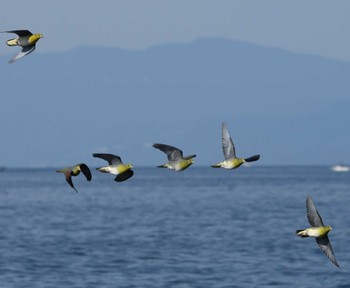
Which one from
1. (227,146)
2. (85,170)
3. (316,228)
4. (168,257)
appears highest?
(168,257)

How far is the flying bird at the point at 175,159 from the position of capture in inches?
1120

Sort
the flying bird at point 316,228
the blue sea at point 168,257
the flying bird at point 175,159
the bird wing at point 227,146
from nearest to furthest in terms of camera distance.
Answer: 1. the flying bird at point 175,159
2. the flying bird at point 316,228
3. the bird wing at point 227,146
4. the blue sea at point 168,257

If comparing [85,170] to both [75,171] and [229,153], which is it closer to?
[75,171]

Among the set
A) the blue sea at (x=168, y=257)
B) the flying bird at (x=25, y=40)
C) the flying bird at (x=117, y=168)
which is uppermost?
the blue sea at (x=168, y=257)

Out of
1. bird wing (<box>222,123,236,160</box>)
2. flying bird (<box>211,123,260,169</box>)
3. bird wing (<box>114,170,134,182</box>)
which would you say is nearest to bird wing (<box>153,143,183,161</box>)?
flying bird (<box>211,123,260,169</box>)

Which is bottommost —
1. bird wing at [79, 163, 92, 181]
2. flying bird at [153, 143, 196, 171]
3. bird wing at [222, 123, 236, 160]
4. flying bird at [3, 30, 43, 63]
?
bird wing at [79, 163, 92, 181]

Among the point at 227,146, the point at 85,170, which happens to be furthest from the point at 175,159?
the point at 85,170

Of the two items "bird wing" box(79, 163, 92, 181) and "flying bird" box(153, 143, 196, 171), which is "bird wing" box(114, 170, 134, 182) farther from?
"bird wing" box(79, 163, 92, 181)

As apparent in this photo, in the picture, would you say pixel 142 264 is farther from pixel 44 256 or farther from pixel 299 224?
pixel 299 224

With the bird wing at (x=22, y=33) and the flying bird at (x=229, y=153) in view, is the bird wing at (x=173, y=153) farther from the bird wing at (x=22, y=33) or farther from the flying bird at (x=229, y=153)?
the bird wing at (x=22, y=33)

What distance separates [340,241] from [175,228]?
1614 inches

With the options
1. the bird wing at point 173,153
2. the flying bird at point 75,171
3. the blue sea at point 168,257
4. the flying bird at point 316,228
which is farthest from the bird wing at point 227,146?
the blue sea at point 168,257

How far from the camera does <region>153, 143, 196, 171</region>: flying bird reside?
28.4m

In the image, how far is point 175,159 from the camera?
29.1 metres
